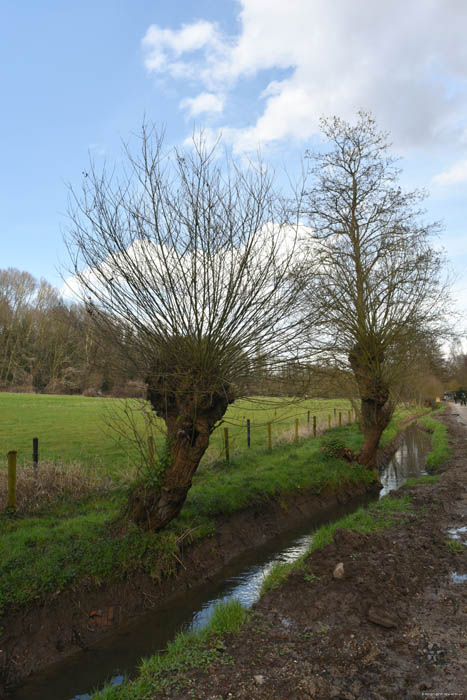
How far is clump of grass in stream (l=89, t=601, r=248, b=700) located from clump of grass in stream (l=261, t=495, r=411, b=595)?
1.22 metres

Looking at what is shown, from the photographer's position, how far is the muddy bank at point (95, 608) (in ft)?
Answer: 17.7

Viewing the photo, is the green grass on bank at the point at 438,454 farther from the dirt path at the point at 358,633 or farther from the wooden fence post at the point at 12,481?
the wooden fence post at the point at 12,481

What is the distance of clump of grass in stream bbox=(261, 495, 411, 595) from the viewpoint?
736 cm

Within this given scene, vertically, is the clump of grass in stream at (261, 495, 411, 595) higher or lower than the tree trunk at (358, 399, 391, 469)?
lower

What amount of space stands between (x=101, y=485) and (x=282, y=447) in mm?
9387

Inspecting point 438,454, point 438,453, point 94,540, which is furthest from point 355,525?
point 438,453

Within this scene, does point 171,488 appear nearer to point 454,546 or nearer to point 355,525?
point 355,525

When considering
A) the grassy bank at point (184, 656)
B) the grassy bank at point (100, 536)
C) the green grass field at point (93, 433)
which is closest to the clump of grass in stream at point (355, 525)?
the grassy bank at point (184, 656)

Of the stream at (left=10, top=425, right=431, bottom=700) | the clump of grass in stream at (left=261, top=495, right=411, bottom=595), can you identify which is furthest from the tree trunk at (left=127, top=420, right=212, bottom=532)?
the clump of grass in stream at (left=261, top=495, right=411, bottom=595)

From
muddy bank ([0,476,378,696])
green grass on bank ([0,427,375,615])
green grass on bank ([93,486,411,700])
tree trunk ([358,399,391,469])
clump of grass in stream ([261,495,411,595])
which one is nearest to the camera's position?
green grass on bank ([93,486,411,700])

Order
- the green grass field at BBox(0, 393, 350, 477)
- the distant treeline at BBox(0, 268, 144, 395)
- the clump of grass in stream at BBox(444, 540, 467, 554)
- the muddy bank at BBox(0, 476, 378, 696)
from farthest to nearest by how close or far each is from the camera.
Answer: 1. the distant treeline at BBox(0, 268, 144, 395)
2. the green grass field at BBox(0, 393, 350, 477)
3. the clump of grass in stream at BBox(444, 540, 467, 554)
4. the muddy bank at BBox(0, 476, 378, 696)

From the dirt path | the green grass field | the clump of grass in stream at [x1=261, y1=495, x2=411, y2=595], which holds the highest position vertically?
the green grass field

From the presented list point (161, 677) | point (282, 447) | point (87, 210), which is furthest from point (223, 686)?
point (282, 447)

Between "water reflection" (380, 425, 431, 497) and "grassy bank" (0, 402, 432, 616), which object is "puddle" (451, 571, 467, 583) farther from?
"water reflection" (380, 425, 431, 497)
